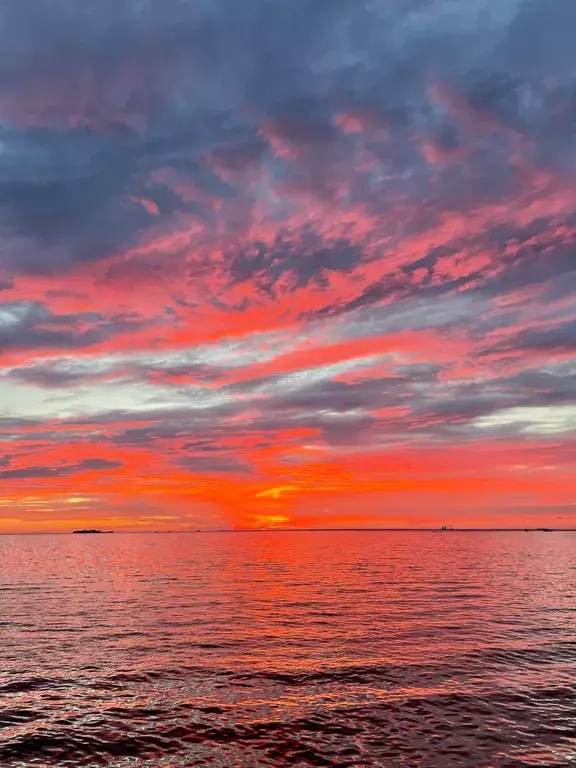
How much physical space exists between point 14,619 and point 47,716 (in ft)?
84.4

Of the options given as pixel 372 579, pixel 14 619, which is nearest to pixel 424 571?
pixel 372 579

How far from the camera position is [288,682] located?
85.5 ft

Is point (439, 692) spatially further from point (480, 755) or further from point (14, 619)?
point (14, 619)

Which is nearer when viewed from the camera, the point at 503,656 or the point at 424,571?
the point at 503,656

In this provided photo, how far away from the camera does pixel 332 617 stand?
43156 mm

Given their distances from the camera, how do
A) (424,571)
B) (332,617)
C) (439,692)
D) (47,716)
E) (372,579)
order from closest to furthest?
(47,716)
(439,692)
(332,617)
(372,579)
(424,571)

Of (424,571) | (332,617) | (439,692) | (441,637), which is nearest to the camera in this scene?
(439,692)

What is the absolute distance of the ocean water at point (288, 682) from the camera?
60.5 ft

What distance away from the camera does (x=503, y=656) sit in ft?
101

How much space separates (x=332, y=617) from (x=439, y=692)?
1992 cm

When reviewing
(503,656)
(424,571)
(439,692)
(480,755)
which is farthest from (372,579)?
(480,755)

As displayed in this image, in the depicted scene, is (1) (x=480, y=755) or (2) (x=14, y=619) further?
(2) (x=14, y=619)

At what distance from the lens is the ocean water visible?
18453 millimetres

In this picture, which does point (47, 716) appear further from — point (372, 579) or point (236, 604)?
point (372, 579)
